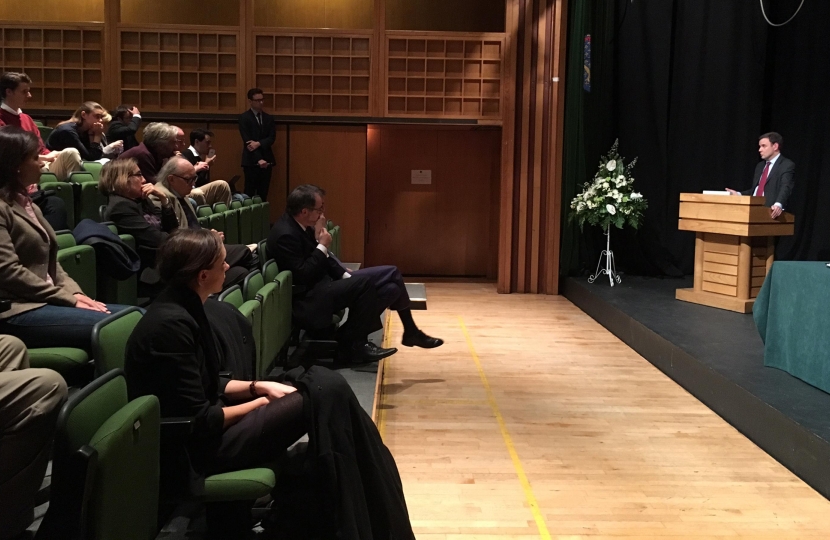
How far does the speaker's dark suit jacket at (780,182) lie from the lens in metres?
6.26

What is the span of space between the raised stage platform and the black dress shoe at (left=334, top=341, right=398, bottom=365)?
5.88 feet

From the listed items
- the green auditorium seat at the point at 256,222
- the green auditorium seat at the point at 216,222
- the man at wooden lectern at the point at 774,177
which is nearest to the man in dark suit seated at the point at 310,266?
the green auditorium seat at the point at 216,222

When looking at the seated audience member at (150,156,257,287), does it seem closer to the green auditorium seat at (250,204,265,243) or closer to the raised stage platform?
the green auditorium seat at (250,204,265,243)

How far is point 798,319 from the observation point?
4.16 m

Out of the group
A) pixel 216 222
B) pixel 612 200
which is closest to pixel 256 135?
pixel 216 222

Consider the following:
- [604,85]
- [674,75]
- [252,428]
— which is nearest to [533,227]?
[604,85]

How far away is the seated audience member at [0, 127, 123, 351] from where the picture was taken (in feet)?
8.70

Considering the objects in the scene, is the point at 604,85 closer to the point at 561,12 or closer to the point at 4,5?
the point at 561,12

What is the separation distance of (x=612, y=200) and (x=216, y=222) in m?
4.03

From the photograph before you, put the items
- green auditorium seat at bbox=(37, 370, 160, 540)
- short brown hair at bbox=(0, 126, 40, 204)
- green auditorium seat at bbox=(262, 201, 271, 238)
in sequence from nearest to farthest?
green auditorium seat at bbox=(37, 370, 160, 540) < short brown hair at bbox=(0, 126, 40, 204) < green auditorium seat at bbox=(262, 201, 271, 238)

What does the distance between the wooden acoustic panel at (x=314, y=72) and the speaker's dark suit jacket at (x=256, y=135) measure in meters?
0.40

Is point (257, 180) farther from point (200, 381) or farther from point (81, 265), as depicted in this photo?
point (200, 381)

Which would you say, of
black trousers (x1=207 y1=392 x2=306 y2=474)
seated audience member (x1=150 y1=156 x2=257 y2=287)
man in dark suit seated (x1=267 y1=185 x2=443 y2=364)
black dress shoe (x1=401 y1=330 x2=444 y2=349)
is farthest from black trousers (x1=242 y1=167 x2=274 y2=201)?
black trousers (x1=207 y1=392 x2=306 y2=474)

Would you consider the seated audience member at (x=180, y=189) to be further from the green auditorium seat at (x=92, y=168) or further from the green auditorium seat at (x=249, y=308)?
the green auditorium seat at (x=92, y=168)
